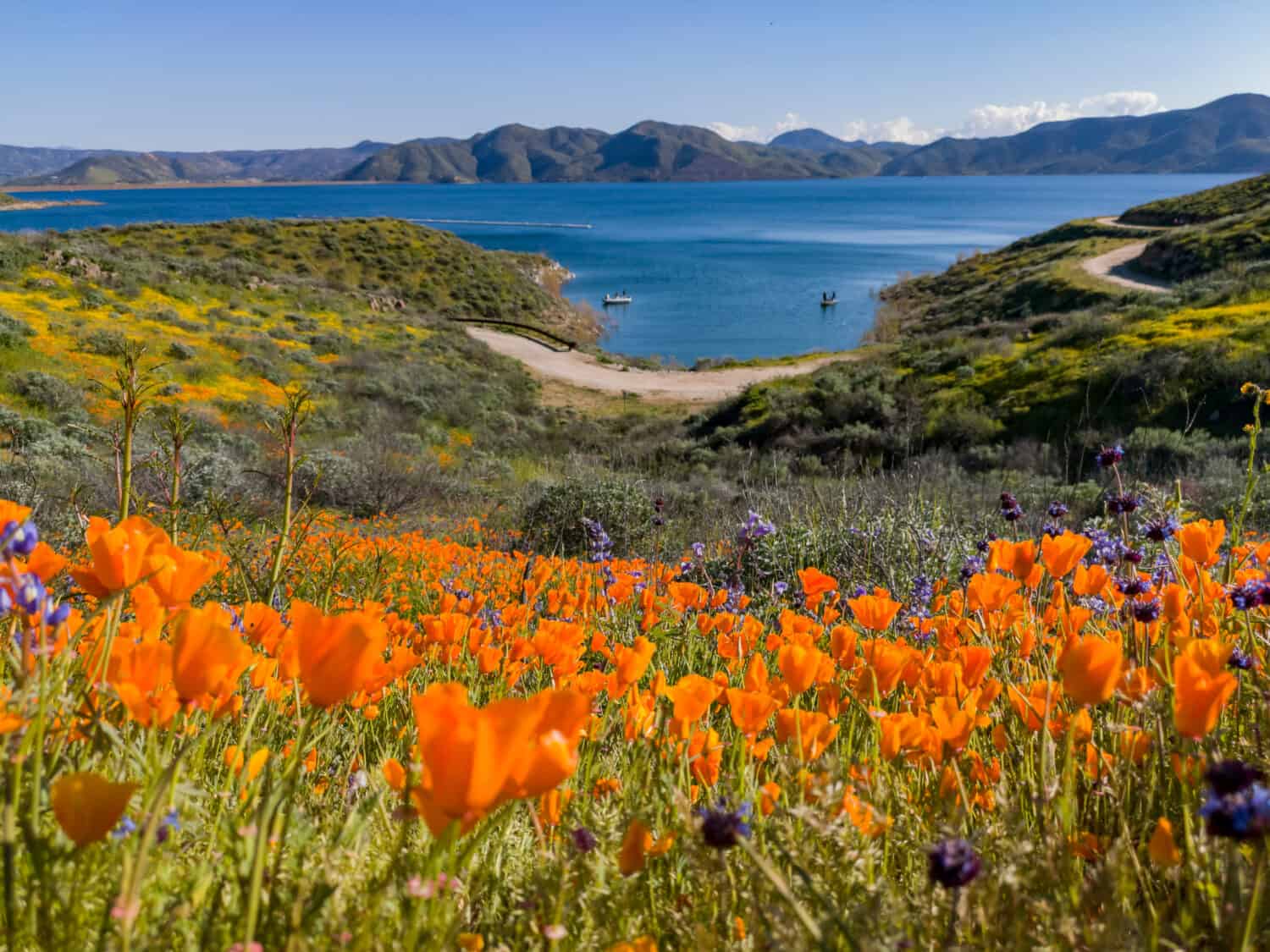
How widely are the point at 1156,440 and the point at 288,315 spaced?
1090 inches

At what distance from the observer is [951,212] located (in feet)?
438

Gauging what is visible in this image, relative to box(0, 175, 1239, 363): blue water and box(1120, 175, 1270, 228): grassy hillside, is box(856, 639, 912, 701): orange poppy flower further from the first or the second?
box(1120, 175, 1270, 228): grassy hillside

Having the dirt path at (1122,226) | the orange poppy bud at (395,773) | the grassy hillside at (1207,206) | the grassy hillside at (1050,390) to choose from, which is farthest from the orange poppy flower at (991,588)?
the dirt path at (1122,226)

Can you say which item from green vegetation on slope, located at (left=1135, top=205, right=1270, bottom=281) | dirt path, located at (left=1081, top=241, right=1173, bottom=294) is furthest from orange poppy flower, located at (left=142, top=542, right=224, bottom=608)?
green vegetation on slope, located at (left=1135, top=205, right=1270, bottom=281)

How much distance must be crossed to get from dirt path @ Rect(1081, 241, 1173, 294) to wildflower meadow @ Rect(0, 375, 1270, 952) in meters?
32.1

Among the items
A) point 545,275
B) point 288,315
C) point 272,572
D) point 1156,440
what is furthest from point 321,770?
point 545,275

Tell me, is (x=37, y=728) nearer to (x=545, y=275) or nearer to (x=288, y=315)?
(x=288, y=315)

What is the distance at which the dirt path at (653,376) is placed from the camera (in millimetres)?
27266

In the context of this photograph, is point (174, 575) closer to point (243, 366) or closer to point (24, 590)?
point (24, 590)

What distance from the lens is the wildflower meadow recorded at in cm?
70

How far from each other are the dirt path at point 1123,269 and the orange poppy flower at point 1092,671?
32.6 meters

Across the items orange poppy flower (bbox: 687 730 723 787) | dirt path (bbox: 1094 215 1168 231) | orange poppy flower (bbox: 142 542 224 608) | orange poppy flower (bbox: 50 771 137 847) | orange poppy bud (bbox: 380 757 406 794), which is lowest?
orange poppy flower (bbox: 687 730 723 787)

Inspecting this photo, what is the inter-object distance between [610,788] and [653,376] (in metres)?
29.8

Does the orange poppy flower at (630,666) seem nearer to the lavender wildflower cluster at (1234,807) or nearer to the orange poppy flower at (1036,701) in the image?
the orange poppy flower at (1036,701)
